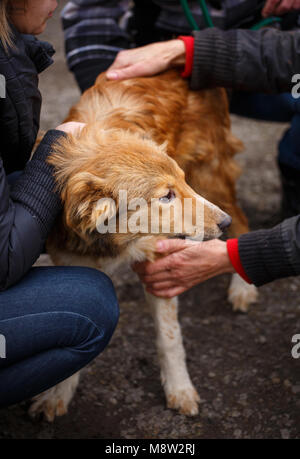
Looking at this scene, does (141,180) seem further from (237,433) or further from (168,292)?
(237,433)

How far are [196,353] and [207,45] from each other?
1.75 m

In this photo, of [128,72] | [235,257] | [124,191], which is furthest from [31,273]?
[128,72]

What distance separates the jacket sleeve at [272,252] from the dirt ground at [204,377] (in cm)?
71

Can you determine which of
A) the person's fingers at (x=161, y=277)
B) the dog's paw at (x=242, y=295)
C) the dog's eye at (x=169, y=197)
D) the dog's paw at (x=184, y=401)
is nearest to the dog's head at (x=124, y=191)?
the dog's eye at (x=169, y=197)

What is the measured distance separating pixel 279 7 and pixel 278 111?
996mm

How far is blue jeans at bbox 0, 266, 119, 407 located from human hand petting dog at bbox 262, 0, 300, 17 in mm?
1959

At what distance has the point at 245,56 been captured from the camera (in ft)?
9.03

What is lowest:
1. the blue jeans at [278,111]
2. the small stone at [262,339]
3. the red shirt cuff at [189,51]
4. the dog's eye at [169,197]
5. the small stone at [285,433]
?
the small stone at [262,339]

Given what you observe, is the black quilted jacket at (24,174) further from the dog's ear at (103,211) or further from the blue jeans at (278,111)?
the blue jeans at (278,111)

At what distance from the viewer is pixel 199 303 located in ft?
11.3

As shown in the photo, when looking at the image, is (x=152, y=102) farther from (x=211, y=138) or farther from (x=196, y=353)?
(x=196, y=353)

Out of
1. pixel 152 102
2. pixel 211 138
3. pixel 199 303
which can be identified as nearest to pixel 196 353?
pixel 199 303

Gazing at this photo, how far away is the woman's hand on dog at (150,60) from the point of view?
2.79m

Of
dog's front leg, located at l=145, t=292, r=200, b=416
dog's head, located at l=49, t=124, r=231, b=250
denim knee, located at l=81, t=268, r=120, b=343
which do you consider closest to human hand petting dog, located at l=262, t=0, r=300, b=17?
dog's head, located at l=49, t=124, r=231, b=250
